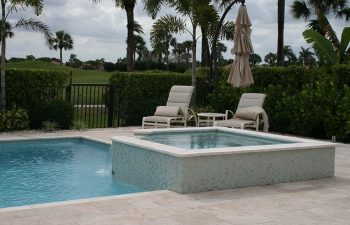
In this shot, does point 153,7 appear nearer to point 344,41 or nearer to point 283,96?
point 283,96

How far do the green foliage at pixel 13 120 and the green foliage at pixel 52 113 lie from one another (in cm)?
38

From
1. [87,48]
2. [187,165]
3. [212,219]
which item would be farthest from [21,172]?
[87,48]

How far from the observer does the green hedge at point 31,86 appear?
14148 mm

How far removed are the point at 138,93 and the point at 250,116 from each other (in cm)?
473

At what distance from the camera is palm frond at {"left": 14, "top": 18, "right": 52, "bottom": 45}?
1409 cm

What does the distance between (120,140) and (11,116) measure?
622 centimetres

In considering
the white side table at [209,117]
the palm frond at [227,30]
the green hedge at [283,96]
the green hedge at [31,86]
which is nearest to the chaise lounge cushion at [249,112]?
the white side table at [209,117]

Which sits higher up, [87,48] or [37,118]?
[87,48]

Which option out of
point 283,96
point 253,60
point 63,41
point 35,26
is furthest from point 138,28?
point 63,41

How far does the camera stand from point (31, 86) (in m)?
14.4

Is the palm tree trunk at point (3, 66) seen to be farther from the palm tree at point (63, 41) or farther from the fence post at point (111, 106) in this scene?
the palm tree at point (63, 41)

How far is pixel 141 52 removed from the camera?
70562mm

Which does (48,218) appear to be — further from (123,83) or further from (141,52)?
(141,52)

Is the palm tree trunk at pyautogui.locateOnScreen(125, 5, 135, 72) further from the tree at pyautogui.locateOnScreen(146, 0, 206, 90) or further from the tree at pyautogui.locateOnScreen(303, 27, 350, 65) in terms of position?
the tree at pyautogui.locateOnScreen(303, 27, 350, 65)
